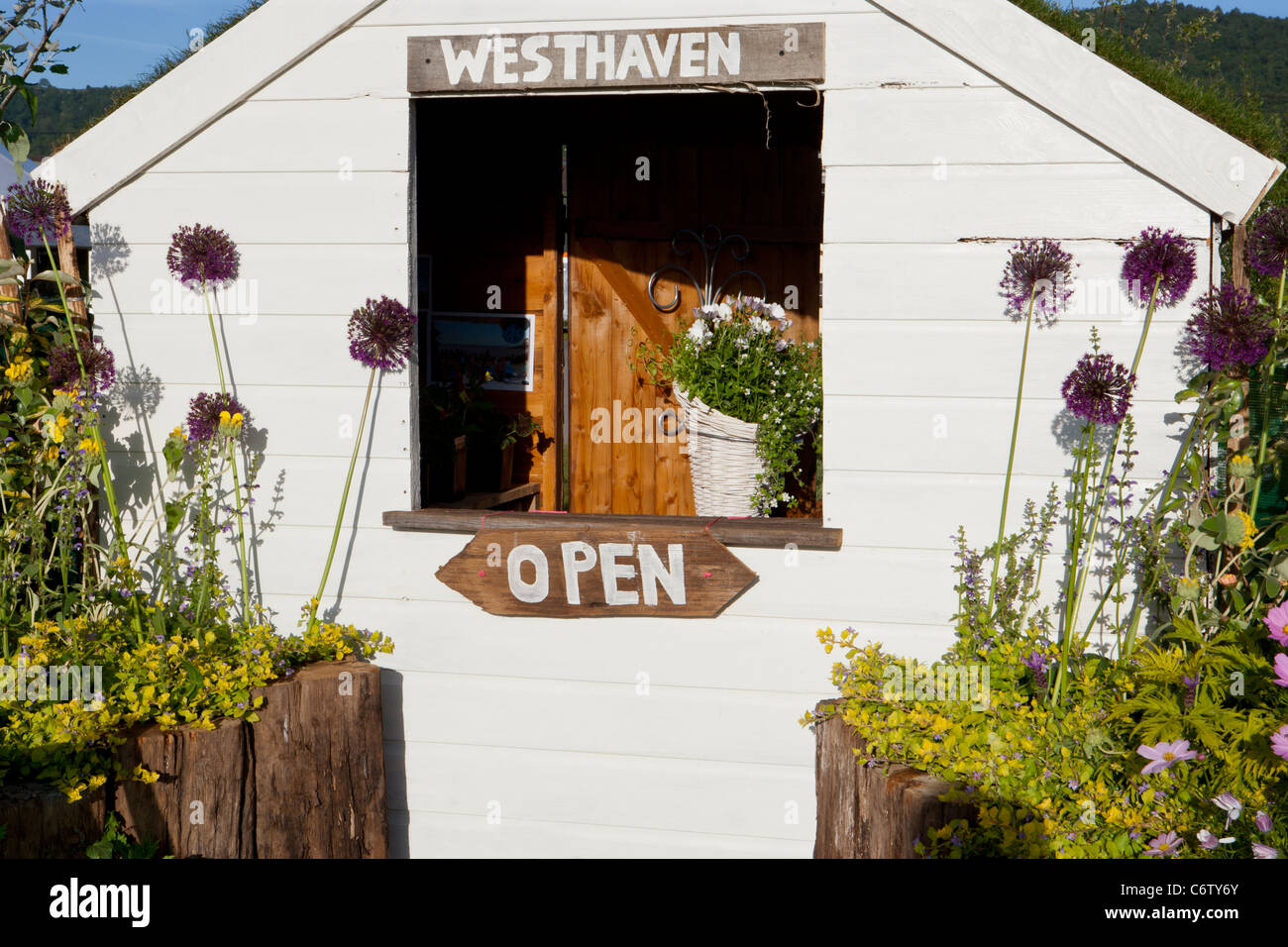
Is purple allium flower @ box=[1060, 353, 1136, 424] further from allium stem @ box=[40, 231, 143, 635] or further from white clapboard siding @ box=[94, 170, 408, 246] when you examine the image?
allium stem @ box=[40, 231, 143, 635]

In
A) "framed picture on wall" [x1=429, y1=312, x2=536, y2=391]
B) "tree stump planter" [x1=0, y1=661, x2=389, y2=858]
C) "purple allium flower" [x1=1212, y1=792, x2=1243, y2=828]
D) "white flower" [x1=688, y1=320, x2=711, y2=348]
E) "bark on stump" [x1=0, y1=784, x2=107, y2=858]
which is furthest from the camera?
"framed picture on wall" [x1=429, y1=312, x2=536, y2=391]

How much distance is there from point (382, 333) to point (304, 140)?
84cm

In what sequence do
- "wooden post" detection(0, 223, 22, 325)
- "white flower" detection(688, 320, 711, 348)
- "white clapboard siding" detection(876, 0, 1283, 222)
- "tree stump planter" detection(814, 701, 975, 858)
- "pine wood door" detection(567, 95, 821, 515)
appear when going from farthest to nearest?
"pine wood door" detection(567, 95, 821, 515) → "white flower" detection(688, 320, 711, 348) → "wooden post" detection(0, 223, 22, 325) → "white clapboard siding" detection(876, 0, 1283, 222) → "tree stump planter" detection(814, 701, 975, 858)

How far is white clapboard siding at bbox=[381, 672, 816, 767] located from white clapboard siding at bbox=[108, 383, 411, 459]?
897 millimetres

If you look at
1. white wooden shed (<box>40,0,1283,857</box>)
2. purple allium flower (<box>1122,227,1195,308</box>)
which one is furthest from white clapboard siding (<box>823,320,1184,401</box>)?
purple allium flower (<box>1122,227,1195,308</box>)

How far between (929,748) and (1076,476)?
97cm

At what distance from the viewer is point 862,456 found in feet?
12.8

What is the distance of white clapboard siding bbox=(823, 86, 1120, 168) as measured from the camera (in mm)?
3707

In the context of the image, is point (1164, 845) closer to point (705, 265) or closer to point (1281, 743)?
point (1281, 743)

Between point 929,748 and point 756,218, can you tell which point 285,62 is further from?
point 929,748

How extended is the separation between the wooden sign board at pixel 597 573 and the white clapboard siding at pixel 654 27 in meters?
1.65
